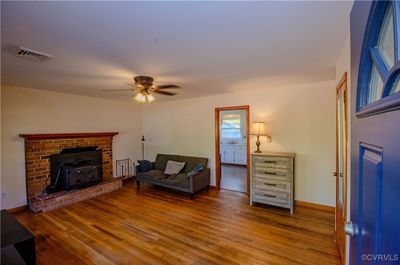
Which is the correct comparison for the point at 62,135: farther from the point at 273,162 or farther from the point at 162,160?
the point at 273,162

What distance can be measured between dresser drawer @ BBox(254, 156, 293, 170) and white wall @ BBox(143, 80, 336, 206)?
0.47 m

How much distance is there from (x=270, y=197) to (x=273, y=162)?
64 cm

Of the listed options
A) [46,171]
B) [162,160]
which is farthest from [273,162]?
[46,171]

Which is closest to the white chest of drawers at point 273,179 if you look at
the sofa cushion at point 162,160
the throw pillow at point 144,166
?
the sofa cushion at point 162,160

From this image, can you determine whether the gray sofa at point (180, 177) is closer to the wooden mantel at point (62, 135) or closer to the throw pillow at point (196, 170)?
the throw pillow at point (196, 170)

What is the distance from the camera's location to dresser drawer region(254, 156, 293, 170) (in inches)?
130

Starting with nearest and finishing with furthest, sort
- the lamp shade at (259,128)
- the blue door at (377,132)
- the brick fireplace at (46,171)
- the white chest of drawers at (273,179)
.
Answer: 1. the blue door at (377,132)
2. the white chest of drawers at (273,179)
3. the brick fireplace at (46,171)
4. the lamp shade at (259,128)

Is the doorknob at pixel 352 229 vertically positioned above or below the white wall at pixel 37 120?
below

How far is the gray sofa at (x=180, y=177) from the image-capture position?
3.96 meters

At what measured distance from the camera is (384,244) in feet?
1.80

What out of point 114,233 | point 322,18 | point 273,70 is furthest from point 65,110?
point 322,18

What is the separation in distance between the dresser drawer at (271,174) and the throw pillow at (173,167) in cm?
184

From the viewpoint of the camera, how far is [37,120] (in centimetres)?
376

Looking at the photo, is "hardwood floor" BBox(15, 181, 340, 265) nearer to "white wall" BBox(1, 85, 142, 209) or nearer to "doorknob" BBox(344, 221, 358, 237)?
"white wall" BBox(1, 85, 142, 209)
